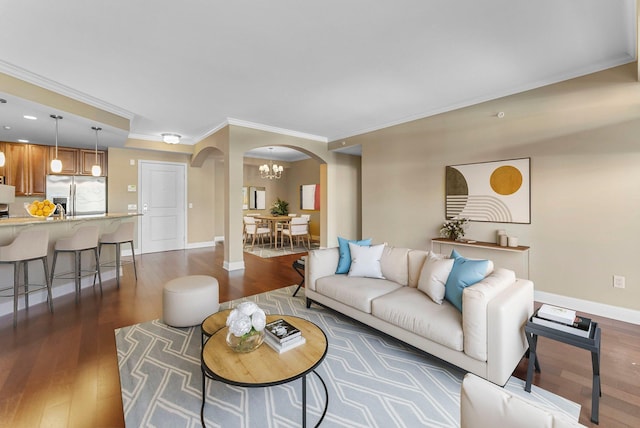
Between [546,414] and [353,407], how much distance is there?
4.24ft

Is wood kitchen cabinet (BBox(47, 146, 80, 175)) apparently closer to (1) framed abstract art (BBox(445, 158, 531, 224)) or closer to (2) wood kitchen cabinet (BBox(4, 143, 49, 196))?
(2) wood kitchen cabinet (BBox(4, 143, 49, 196))

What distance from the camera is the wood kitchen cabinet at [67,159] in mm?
5551

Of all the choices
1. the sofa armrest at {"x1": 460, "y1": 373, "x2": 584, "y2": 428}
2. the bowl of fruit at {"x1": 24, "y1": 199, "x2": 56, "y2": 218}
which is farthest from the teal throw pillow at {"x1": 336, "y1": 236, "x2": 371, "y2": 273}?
the bowl of fruit at {"x1": 24, "y1": 199, "x2": 56, "y2": 218}

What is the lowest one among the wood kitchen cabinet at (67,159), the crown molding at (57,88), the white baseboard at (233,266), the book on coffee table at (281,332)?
the white baseboard at (233,266)

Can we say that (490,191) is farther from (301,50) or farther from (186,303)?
(186,303)

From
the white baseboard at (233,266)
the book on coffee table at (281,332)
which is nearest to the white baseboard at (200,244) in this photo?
the white baseboard at (233,266)

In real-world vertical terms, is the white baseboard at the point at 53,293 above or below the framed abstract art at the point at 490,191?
below

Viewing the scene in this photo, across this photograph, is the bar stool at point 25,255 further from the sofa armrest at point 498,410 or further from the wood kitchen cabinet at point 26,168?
the sofa armrest at point 498,410

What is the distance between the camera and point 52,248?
11.7ft

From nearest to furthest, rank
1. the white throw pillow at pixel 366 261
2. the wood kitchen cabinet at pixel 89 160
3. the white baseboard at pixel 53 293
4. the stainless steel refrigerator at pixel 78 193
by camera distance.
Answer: the white throw pillow at pixel 366 261
the white baseboard at pixel 53 293
the stainless steel refrigerator at pixel 78 193
the wood kitchen cabinet at pixel 89 160

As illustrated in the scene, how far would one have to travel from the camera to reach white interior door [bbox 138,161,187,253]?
6.40 metres

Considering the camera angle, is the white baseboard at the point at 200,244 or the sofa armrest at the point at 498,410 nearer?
the sofa armrest at the point at 498,410

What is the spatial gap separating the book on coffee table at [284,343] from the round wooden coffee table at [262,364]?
0.06 feet

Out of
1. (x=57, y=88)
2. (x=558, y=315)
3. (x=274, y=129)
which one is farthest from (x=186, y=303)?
(x=274, y=129)
